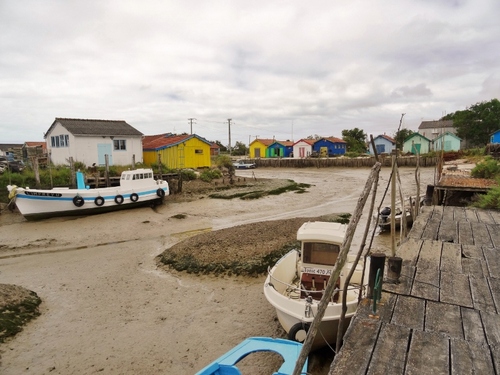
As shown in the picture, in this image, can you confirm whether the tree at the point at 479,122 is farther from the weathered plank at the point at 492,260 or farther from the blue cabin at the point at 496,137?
the weathered plank at the point at 492,260

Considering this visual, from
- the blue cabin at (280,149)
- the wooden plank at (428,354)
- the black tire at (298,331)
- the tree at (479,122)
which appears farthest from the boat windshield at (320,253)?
the blue cabin at (280,149)

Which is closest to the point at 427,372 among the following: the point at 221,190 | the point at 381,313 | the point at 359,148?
the point at 381,313

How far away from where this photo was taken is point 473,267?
6.00 m

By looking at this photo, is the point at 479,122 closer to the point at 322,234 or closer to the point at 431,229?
the point at 431,229

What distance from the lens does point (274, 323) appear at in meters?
8.47

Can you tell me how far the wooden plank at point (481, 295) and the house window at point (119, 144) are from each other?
106 feet

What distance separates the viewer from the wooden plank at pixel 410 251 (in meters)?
6.25

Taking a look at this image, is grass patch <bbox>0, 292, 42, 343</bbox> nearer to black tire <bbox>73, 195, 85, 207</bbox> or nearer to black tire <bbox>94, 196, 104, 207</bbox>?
black tire <bbox>73, 195, 85, 207</bbox>

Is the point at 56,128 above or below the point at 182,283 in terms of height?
above

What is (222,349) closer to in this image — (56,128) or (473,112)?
(56,128)

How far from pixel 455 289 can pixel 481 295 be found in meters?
0.33

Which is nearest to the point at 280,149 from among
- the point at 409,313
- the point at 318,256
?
the point at 318,256

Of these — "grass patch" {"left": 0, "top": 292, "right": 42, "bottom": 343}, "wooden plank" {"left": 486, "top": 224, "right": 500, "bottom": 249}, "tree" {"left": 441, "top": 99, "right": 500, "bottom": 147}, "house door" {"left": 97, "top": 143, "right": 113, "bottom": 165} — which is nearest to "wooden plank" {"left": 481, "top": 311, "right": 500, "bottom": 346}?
"wooden plank" {"left": 486, "top": 224, "right": 500, "bottom": 249}

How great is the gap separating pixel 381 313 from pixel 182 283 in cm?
797
